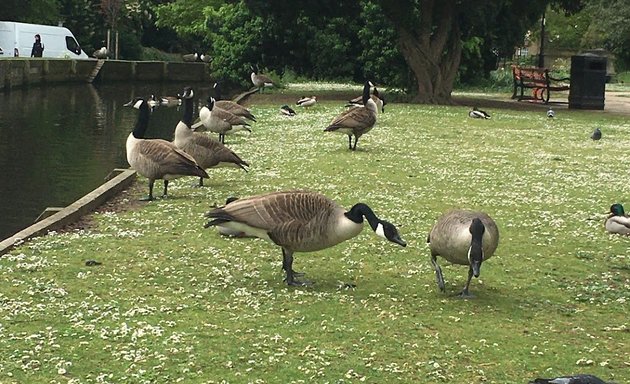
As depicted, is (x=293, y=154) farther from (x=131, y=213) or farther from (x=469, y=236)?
(x=469, y=236)

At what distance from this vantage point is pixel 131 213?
12102 mm

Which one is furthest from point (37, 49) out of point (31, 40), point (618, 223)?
point (618, 223)

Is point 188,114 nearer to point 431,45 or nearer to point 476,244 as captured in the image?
point 476,244

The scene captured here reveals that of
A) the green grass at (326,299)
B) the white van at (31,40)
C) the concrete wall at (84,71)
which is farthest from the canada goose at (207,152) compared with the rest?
the white van at (31,40)

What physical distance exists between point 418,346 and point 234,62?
134 feet

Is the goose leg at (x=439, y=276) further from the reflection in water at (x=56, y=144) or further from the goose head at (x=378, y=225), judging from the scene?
the reflection in water at (x=56, y=144)

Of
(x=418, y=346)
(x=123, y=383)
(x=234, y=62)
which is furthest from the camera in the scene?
(x=234, y=62)

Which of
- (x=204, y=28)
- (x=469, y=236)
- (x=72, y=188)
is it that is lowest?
(x=72, y=188)

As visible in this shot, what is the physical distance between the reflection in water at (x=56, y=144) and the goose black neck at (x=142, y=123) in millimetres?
2151

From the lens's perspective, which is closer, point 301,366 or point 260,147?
point 301,366

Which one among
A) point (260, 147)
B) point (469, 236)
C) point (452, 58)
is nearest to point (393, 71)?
point (452, 58)

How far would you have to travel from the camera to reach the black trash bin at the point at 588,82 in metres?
34.1

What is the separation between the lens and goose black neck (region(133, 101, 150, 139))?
44.7ft

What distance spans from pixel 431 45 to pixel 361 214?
2737cm
